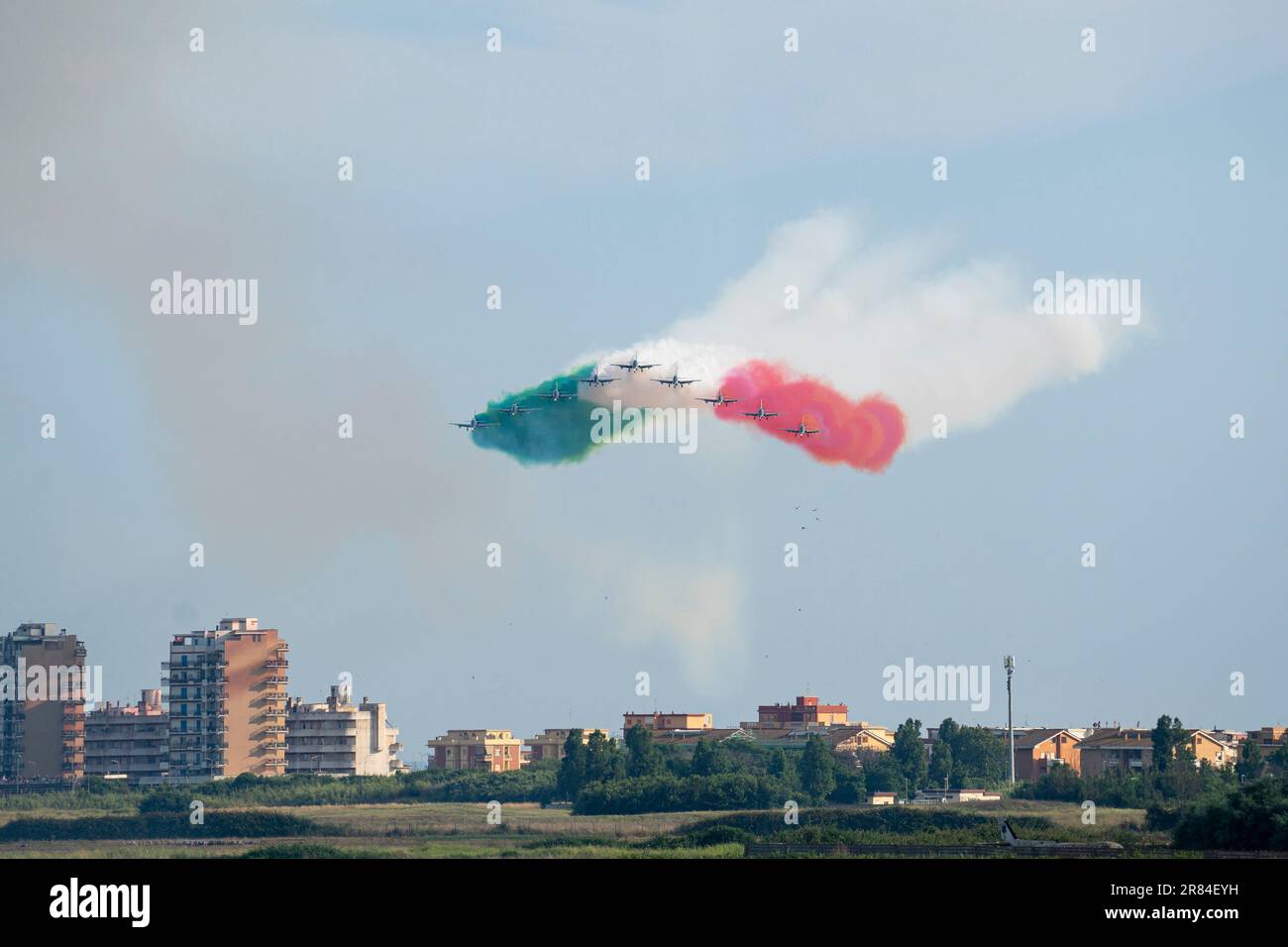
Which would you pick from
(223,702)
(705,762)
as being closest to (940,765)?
(705,762)

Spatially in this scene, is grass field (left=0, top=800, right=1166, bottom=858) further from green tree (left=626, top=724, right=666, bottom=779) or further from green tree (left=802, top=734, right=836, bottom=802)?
green tree (left=802, top=734, right=836, bottom=802)

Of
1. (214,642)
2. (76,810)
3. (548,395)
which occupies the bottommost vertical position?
(76,810)

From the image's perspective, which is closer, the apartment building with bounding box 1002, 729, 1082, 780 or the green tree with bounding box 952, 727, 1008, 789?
the green tree with bounding box 952, 727, 1008, 789

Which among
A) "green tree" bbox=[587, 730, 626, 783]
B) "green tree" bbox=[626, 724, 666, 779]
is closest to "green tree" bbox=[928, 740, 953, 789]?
"green tree" bbox=[626, 724, 666, 779]
